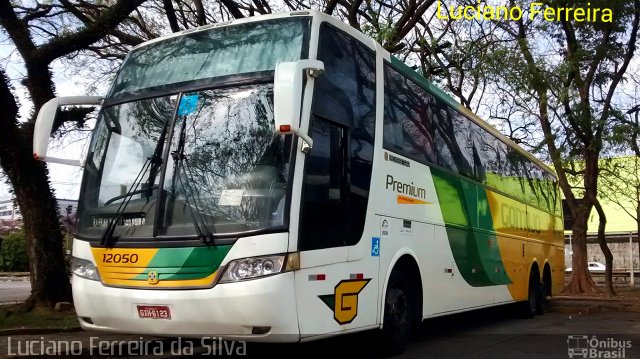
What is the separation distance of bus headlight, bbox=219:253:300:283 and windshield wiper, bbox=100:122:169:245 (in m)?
1.18

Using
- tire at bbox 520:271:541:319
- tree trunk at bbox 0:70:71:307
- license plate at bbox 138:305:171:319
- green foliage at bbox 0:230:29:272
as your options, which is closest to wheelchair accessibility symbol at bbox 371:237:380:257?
license plate at bbox 138:305:171:319

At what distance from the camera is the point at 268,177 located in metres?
5.49

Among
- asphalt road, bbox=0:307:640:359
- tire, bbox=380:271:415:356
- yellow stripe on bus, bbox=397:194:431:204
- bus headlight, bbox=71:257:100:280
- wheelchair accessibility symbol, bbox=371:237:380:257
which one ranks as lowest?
asphalt road, bbox=0:307:640:359

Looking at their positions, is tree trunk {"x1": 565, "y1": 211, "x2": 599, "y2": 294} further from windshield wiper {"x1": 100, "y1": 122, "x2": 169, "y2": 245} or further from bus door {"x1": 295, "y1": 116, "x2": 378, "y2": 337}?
windshield wiper {"x1": 100, "y1": 122, "x2": 169, "y2": 245}

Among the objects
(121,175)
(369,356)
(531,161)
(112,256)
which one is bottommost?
(369,356)

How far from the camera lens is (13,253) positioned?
3247cm

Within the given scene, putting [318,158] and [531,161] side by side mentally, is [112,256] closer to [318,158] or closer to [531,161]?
[318,158]

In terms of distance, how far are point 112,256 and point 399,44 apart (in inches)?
422

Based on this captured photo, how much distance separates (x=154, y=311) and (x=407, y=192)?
3507 mm

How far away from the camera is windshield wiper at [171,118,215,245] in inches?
211

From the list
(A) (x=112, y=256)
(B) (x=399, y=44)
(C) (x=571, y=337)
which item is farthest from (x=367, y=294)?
(B) (x=399, y=44)

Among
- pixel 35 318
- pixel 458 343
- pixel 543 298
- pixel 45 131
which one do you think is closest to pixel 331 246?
pixel 45 131

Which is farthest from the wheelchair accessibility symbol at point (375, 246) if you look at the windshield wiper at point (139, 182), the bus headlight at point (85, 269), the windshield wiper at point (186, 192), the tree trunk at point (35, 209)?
the tree trunk at point (35, 209)

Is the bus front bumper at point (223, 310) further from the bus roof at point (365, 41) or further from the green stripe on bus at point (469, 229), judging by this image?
the green stripe on bus at point (469, 229)
